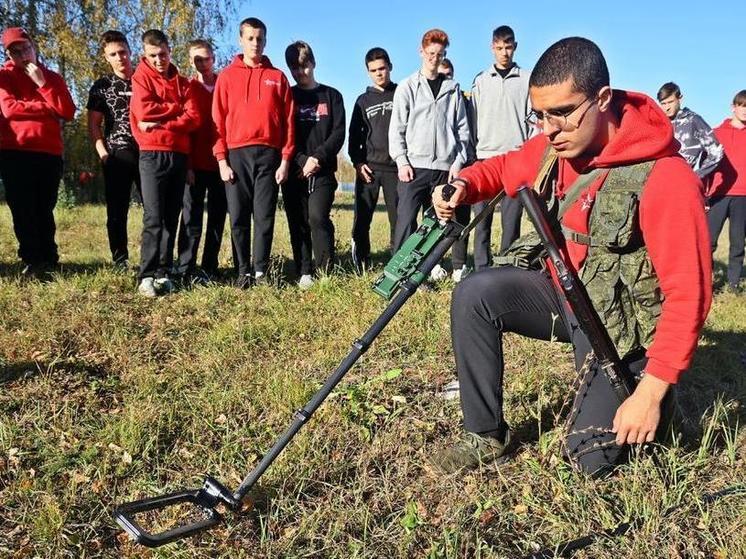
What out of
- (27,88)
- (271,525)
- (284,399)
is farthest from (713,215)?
(27,88)

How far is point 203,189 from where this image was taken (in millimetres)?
6008

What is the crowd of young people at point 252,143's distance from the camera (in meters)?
5.11

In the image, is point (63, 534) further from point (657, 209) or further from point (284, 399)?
point (657, 209)

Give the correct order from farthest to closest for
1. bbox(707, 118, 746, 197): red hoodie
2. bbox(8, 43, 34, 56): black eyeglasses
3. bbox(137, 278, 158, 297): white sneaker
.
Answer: bbox(707, 118, 746, 197): red hoodie
bbox(8, 43, 34, 56): black eyeglasses
bbox(137, 278, 158, 297): white sneaker

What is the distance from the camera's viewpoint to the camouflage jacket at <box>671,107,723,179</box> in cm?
577

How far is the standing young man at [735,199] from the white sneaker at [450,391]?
4.76 meters

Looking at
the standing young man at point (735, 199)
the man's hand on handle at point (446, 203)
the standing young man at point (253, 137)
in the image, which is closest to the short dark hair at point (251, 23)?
the standing young man at point (253, 137)

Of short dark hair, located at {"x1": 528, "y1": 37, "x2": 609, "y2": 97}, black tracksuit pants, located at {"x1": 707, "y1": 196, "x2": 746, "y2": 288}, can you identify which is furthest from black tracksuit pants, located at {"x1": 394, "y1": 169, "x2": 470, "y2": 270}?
black tracksuit pants, located at {"x1": 707, "y1": 196, "x2": 746, "y2": 288}

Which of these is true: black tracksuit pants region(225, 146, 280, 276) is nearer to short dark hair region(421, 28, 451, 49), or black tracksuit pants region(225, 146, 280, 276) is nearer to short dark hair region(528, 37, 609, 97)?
short dark hair region(421, 28, 451, 49)

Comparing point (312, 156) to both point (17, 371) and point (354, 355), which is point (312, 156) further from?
point (354, 355)

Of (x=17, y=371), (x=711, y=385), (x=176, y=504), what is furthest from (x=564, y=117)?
(x=17, y=371)

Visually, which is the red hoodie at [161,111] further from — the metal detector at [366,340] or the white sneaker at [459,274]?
the metal detector at [366,340]

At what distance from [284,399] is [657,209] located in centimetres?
194

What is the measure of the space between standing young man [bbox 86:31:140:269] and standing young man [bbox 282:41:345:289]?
1.43 metres
